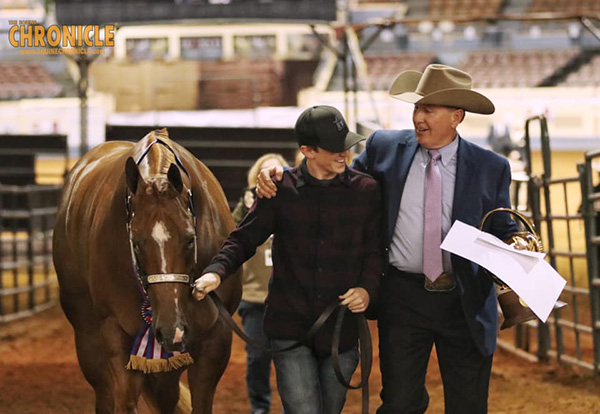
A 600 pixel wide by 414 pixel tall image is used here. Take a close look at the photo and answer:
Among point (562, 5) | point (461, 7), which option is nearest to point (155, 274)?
point (461, 7)

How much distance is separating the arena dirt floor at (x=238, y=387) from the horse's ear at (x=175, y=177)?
8.98 ft

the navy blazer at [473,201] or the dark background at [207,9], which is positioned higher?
the dark background at [207,9]

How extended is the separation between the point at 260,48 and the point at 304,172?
22158mm

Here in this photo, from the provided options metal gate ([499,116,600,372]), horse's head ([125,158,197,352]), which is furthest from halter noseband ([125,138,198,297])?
metal gate ([499,116,600,372])

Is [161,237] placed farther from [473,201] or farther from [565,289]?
[565,289]

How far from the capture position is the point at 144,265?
3.00m

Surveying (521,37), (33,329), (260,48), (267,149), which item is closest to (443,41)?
(521,37)

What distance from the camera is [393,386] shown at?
3266 mm

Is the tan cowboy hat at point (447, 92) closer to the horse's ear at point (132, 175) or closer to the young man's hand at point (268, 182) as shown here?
the young man's hand at point (268, 182)

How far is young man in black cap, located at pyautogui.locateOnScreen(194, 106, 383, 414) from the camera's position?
3.09 metres

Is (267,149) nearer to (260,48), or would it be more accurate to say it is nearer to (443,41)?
(260,48)

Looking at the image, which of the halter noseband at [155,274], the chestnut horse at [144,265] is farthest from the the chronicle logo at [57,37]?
the halter noseband at [155,274]

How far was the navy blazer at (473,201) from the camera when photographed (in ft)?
10.5

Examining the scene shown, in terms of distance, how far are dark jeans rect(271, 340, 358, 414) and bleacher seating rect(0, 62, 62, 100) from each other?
2120 centimetres
